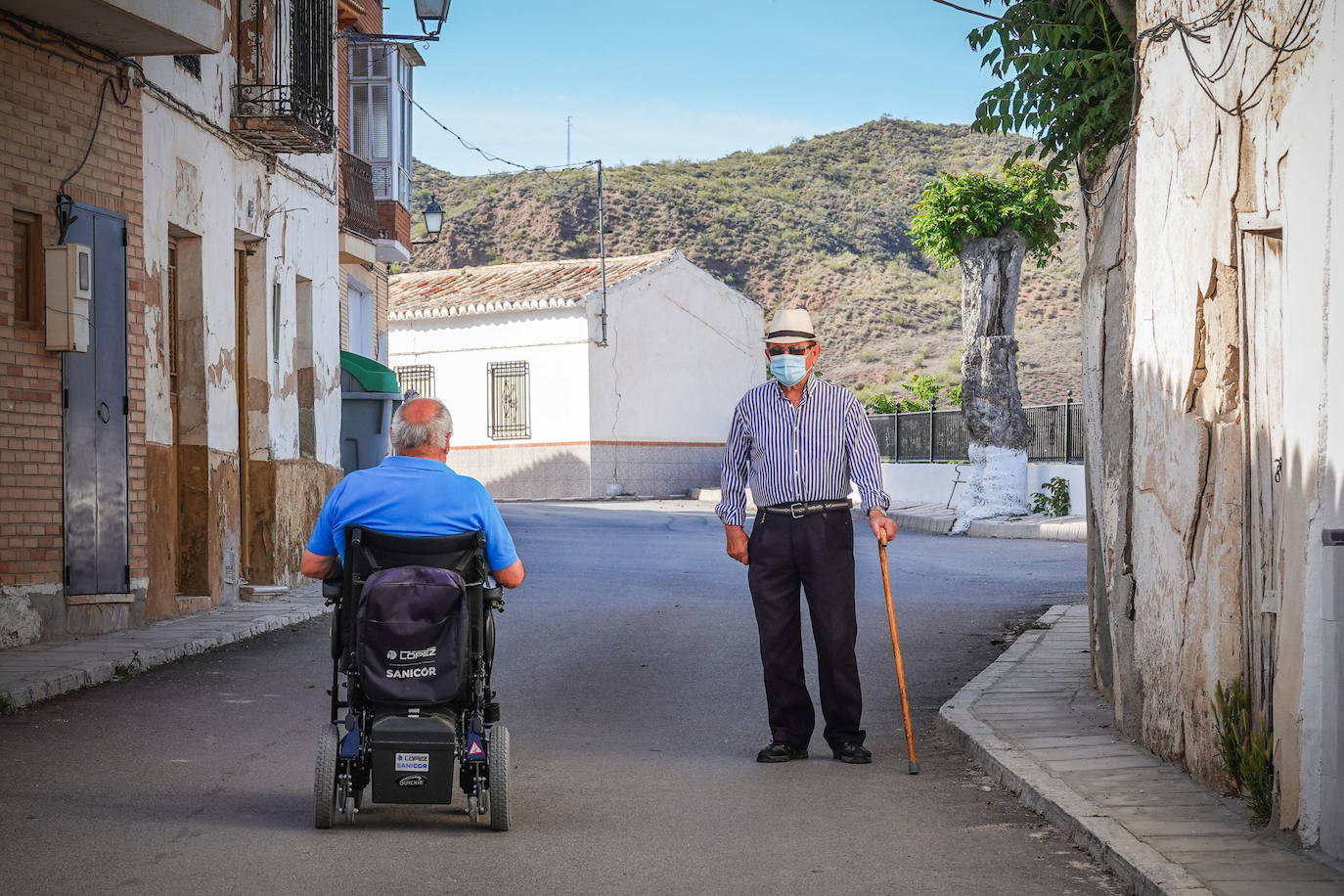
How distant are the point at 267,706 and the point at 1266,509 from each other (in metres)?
5.50

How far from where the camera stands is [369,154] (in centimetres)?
2534

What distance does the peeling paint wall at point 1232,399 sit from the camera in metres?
5.73

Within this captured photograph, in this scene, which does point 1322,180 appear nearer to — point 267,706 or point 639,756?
point 639,756

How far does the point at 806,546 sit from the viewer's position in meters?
7.95

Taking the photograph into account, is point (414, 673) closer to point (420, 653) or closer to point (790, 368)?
point (420, 653)

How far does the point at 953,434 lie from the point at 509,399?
13.7 m

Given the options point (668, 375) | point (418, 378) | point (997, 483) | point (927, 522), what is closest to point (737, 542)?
point (997, 483)

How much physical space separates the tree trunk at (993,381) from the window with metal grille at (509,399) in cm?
1835

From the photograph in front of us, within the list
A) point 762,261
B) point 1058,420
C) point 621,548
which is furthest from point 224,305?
point 762,261

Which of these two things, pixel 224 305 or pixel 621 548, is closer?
pixel 224 305

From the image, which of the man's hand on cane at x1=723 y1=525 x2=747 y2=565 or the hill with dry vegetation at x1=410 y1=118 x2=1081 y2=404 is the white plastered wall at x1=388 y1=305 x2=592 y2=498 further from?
the man's hand on cane at x1=723 y1=525 x2=747 y2=565

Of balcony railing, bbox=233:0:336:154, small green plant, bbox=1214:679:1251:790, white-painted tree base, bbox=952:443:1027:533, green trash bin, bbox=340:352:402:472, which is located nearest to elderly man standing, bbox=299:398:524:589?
small green plant, bbox=1214:679:1251:790

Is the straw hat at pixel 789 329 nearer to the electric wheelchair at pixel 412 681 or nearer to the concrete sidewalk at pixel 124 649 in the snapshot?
the electric wheelchair at pixel 412 681

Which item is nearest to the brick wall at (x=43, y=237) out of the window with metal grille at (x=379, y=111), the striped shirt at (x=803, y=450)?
the striped shirt at (x=803, y=450)
